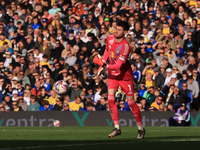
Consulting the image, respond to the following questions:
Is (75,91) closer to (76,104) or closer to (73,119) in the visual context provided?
(76,104)

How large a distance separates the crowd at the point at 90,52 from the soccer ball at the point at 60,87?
0.24m

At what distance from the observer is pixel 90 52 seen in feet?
60.0

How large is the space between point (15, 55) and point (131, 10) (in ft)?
18.1

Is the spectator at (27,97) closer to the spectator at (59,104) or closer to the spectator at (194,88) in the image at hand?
the spectator at (59,104)

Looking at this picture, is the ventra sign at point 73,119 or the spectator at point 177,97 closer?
the ventra sign at point 73,119

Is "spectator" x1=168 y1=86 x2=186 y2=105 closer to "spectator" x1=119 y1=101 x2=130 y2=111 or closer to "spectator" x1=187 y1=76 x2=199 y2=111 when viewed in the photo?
"spectator" x1=187 y1=76 x2=199 y2=111

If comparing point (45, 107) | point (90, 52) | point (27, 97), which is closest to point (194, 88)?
point (90, 52)

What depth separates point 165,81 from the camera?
16.4 meters

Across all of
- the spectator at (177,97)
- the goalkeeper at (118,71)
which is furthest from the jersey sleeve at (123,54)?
the spectator at (177,97)

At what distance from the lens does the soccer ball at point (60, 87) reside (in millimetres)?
16125

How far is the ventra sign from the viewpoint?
14945mm

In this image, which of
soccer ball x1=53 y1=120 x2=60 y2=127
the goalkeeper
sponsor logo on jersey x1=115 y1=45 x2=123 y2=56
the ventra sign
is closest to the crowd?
the ventra sign

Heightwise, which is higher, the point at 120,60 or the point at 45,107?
the point at 120,60

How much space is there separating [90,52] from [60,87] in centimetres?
277
